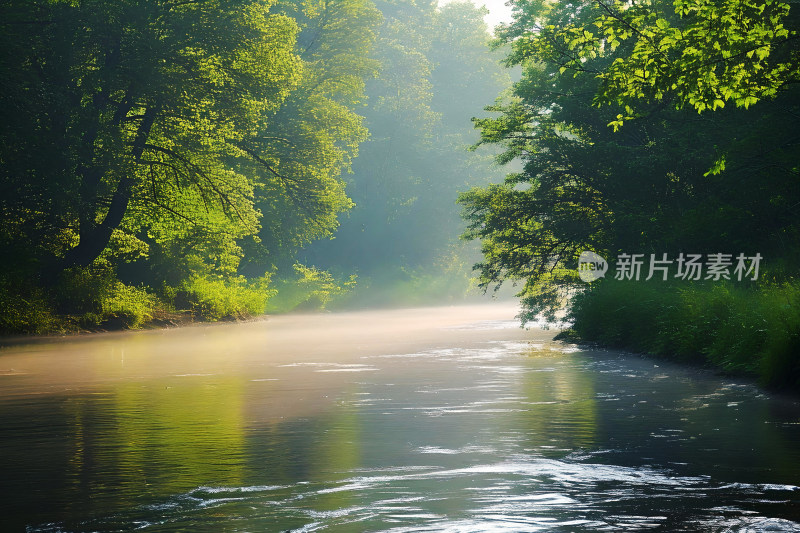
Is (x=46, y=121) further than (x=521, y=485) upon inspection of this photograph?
Yes

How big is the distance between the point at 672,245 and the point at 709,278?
282 centimetres

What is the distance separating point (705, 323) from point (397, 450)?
13.8m

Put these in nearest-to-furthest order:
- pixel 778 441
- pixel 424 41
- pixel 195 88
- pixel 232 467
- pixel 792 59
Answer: pixel 232 467 → pixel 778 441 → pixel 792 59 → pixel 195 88 → pixel 424 41

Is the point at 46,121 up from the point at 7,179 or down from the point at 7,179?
up

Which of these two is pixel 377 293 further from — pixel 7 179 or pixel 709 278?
pixel 709 278

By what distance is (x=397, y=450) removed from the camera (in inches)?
475

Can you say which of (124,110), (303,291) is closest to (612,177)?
(124,110)

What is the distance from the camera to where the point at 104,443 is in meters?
12.8

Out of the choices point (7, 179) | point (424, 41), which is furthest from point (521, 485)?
point (424, 41)

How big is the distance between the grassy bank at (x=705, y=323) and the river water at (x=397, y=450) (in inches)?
30.6

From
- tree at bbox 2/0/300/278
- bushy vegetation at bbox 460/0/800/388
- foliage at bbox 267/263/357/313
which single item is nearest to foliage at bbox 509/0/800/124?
bushy vegetation at bbox 460/0/800/388

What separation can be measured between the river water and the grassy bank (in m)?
0.78

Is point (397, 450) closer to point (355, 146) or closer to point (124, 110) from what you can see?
point (124, 110)

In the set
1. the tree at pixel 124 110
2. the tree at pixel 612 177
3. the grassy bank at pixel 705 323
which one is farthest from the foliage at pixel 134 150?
the grassy bank at pixel 705 323
